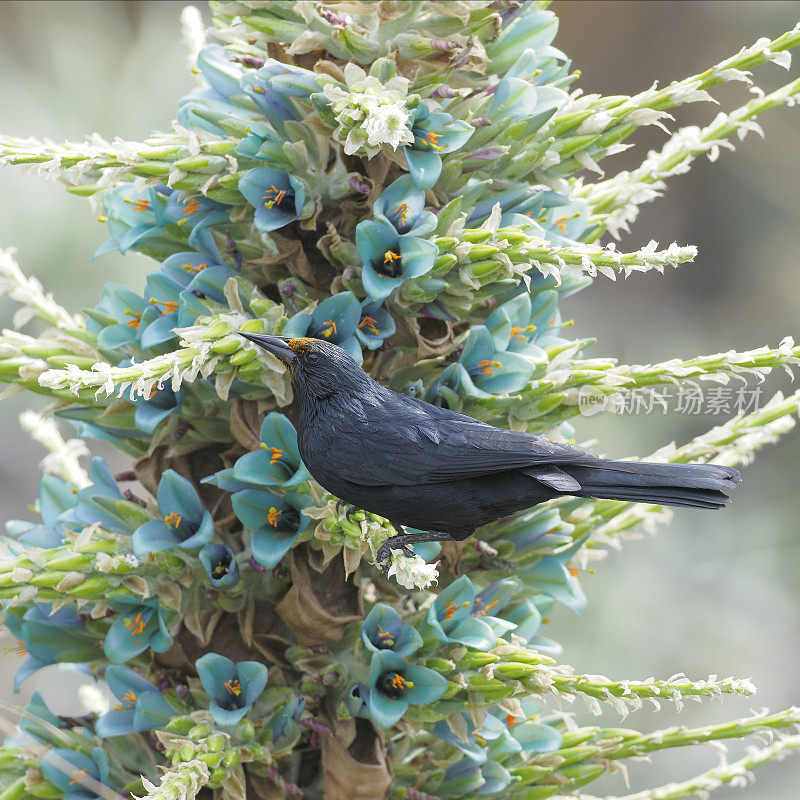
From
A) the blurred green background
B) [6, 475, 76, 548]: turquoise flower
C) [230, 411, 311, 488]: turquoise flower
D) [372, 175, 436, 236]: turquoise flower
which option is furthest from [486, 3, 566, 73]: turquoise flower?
the blurred green background

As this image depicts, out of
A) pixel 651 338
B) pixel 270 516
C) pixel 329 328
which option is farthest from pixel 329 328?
pixel 651 338

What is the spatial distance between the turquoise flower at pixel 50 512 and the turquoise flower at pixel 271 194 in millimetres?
794

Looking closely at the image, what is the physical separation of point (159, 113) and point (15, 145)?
2802mm

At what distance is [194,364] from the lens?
68.7 inches

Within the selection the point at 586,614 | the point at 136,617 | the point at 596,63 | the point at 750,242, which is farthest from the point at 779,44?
the point at 596,63

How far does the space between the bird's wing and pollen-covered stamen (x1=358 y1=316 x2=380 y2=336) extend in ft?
0.65

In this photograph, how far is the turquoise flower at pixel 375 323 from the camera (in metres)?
2.04

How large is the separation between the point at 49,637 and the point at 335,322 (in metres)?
0.93

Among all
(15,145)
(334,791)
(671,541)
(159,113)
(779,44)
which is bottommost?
(334,791)

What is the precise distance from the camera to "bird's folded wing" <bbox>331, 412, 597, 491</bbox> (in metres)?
1.84

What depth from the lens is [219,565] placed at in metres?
2.06

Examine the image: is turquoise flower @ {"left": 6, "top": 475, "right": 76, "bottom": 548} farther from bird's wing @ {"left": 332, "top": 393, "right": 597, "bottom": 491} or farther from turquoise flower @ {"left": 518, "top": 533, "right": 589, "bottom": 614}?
turquoise flower @ {"left": 518, "top": 533, "right": 589, "bottom": 614}

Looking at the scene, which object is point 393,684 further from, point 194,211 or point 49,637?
point 194,211

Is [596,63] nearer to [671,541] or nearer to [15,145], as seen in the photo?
[671,541]
